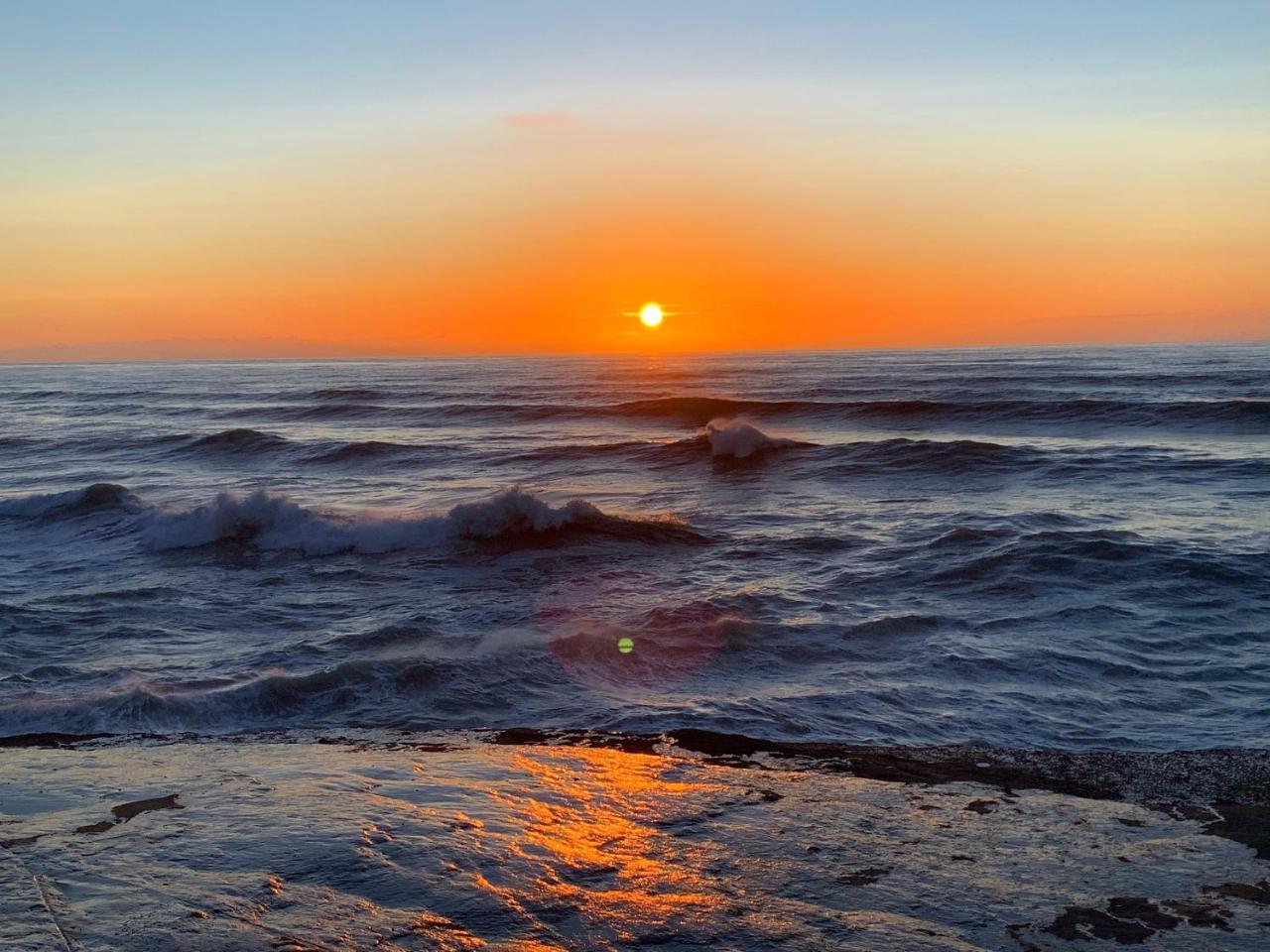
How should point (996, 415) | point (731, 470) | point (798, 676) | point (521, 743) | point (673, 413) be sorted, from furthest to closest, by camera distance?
point (673, 413) < point (996, 415) < point (731, 470) < point (798, 676) < point (521, 743)

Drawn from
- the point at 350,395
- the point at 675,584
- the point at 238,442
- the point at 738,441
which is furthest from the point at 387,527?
the point at 350,395

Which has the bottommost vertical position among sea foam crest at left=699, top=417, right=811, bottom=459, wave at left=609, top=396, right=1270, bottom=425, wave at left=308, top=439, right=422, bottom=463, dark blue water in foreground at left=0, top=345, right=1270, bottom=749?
dark blue water in foreground at left=0, top=345, right=1270, bottom=749

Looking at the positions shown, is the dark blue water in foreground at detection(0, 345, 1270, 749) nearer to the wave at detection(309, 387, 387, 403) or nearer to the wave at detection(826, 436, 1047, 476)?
the wave at detection(826, 436, 1047, 476)

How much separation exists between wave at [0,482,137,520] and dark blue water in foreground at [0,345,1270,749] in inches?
3.0

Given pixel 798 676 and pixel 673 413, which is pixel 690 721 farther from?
pixel 673 413

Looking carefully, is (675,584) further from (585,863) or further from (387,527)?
(585,863)

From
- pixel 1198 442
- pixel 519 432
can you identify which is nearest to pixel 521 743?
pixel 1198 442

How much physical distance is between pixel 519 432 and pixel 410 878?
24.9 metres

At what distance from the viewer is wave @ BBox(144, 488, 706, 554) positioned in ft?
45.1

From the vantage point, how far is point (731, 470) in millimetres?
20422

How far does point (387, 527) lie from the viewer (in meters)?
14.2

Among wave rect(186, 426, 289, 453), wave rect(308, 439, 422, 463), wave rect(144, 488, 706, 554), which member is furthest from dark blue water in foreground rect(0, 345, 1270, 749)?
wave rect(186, 426, 289, 453)

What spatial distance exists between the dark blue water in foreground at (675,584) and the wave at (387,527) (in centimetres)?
5

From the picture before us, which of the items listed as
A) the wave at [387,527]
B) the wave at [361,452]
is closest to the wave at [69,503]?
the wave at [387,527]
